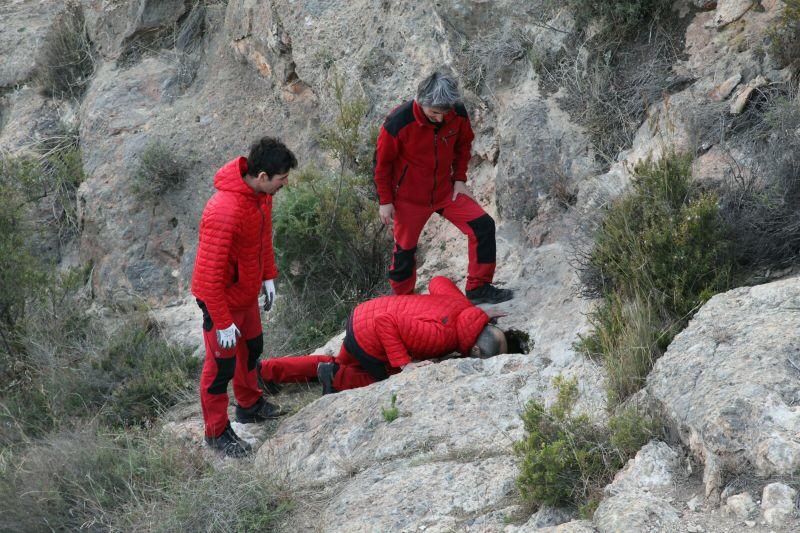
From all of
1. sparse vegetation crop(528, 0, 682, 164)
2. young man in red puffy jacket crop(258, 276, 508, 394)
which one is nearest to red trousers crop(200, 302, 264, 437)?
young man in red puffy jacket crop(258, 276, 508, 394)

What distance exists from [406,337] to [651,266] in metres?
1.66

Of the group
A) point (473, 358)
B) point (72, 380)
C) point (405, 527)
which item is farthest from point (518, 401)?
point (72, 380)

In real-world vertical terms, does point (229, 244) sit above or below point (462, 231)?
above

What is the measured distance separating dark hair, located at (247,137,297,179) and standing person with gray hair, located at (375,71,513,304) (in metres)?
1.06

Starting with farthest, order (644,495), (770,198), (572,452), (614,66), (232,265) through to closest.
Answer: (614,66) < (232,265) < (770,198) < (572,452) < (644,495)

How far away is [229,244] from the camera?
4957 mm

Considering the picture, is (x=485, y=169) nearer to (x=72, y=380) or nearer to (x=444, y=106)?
(x=444, y=106)

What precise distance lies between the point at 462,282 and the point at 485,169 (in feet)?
3.86

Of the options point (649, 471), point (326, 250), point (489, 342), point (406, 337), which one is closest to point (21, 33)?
point (326, 250)

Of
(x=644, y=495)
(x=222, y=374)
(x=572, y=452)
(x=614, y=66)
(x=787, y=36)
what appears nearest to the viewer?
(x=644, y=495)

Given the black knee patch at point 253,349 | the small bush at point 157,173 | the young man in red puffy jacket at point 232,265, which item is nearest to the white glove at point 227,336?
the young man in red puffy jacket at point 232,265

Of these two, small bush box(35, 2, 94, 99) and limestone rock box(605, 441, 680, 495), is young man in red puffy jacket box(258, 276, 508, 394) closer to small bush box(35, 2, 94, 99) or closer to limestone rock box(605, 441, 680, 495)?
limestone rock box(605, 441, 680, 495)

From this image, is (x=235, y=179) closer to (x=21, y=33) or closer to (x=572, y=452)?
(x=572, y=452)

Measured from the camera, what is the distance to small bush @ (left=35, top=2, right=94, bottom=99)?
1155 cm
